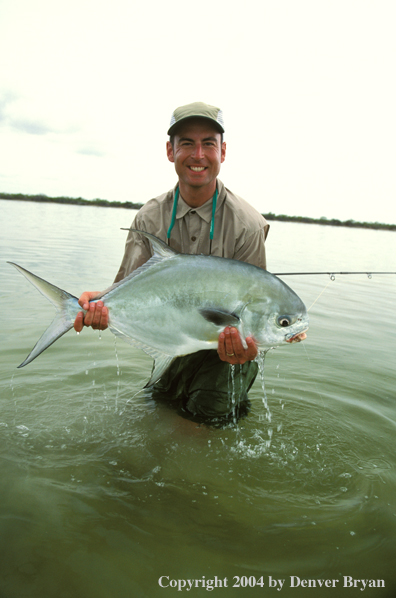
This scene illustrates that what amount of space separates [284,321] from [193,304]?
0.52m

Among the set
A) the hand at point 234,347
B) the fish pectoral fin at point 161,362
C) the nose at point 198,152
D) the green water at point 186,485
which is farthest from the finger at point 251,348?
the nose at point 198,152

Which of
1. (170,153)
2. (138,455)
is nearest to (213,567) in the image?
(138,455)

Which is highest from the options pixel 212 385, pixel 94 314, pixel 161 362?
pixel 94 314

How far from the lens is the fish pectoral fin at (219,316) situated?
94.4 inches

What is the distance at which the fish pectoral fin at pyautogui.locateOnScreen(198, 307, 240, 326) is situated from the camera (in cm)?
240

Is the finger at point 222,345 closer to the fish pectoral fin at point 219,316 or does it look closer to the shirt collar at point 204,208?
the fish pectoral fin at point 219,316

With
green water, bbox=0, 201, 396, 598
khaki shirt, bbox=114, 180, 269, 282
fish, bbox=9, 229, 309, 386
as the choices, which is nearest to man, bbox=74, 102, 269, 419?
khaki shirt, bbox=114, 180, 269, 282

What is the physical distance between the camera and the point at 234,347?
2.46 metres

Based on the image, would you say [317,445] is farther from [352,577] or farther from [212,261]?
[212,261]

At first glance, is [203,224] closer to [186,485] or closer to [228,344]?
[228,344]

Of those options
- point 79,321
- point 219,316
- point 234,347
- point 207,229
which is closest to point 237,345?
point 234,347

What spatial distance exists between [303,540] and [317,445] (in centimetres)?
92

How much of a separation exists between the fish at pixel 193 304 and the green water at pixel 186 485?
2.24 ft

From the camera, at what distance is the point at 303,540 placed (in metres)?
2.08
